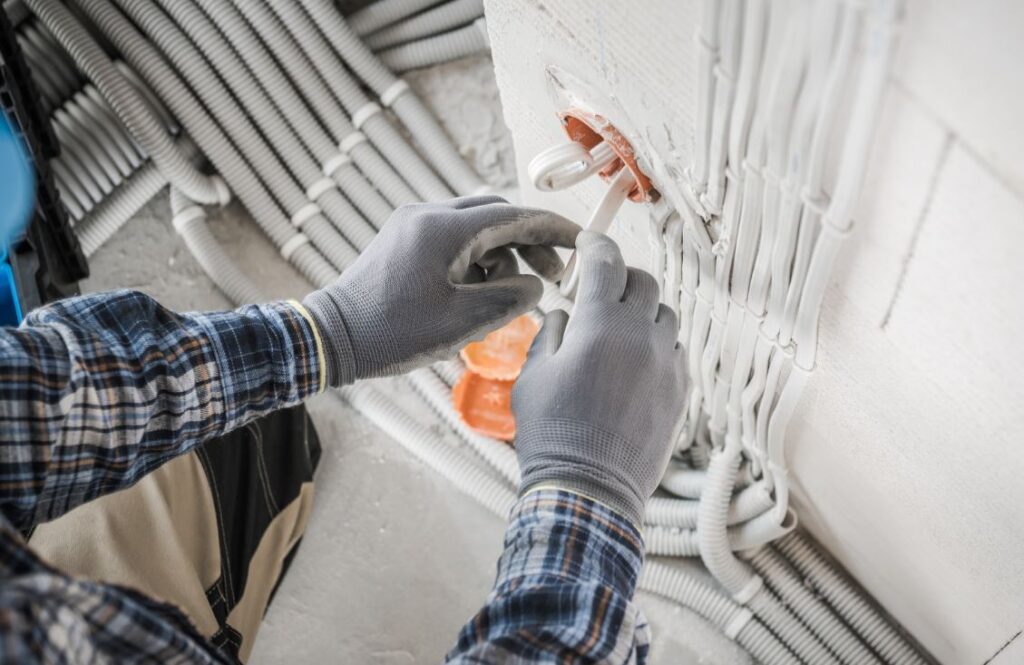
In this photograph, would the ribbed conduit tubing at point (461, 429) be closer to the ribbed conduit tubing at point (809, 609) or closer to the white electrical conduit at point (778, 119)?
the ribbed conduit tubing at point (809, 609)

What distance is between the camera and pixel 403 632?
5.31 feet

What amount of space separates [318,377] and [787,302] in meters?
0.59

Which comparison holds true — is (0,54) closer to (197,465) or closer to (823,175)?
(197,465)

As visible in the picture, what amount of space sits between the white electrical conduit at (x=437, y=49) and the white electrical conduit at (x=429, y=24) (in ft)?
0.04

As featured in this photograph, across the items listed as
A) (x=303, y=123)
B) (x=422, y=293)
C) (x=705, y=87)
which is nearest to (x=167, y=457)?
(x=422, y=293)

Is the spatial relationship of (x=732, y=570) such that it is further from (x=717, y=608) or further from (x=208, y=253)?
(x=208, y=253)

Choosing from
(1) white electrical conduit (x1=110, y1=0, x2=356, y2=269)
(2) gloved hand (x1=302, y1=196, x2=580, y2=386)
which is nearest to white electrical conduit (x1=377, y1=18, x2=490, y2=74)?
(1) white electrical conduit (x1=110, y1=0, x2=356, y2=269)

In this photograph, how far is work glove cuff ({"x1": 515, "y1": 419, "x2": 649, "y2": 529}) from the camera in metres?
1.03

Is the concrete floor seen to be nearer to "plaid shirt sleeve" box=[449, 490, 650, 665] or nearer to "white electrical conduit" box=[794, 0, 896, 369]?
"plaid shirt sleeve" box=[449, 490, 650, 665]

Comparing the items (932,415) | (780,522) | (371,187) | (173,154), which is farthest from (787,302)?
(173,154)

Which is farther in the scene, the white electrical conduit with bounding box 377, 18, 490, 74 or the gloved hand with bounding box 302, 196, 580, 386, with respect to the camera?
the white electrical conduit with bounding box 377, 18, 490, 74

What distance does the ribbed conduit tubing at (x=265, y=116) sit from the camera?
1.85m

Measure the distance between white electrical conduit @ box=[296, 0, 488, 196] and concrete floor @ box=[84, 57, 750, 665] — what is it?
0.10m

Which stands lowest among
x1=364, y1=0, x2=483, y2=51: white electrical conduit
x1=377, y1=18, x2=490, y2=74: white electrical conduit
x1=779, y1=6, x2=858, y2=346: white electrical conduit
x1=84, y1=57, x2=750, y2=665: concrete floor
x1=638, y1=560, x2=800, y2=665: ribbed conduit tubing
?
x1=638, y1=560, x2=800, y2=665: ribbed conduit tubing
